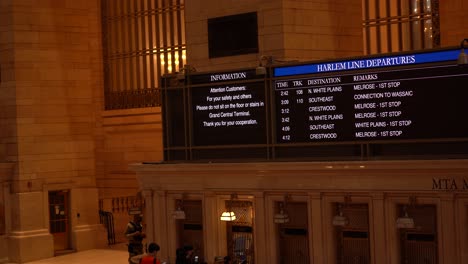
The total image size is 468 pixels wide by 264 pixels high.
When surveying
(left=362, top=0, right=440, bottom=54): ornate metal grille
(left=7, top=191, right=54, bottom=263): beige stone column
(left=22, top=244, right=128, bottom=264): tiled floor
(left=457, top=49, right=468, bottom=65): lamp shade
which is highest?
(left=362, top=0, right=440, bottom=54): ornate metal grille

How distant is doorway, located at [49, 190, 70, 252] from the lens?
76.4 ft

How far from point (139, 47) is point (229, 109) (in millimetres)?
11770

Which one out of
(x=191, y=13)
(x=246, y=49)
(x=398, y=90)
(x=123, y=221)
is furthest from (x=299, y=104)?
(x=123, y=221)

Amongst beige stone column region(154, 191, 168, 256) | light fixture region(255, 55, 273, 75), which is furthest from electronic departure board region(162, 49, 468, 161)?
beige stone column region(154, 191, 168, 256)

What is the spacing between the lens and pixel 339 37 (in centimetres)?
1786

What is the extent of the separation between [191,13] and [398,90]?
612 cm

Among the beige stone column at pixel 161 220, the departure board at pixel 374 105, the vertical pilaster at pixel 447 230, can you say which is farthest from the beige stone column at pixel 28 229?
the vertical pilaster at pixel 447 230

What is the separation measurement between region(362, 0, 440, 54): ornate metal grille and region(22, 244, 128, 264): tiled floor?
8.15 metres

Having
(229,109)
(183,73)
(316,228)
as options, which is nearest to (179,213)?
(229,109)

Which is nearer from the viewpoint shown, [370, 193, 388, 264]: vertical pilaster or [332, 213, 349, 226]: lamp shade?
[370, 193, 388, 264]: vertical pilaster

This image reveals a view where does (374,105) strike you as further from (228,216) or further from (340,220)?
(228,216)

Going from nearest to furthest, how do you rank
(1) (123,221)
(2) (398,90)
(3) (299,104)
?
(2) (398,90) → (3) (299,104) → (1) (123,221)

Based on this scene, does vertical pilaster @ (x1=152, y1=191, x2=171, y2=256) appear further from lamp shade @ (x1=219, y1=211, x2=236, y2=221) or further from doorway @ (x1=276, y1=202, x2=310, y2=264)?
doorway @ (x1=276, y1=202, x2=310, y2=264)

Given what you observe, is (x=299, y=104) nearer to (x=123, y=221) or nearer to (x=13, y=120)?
(x=13, y=120)
